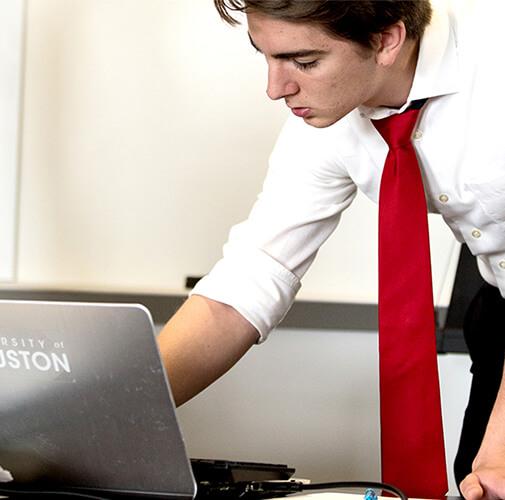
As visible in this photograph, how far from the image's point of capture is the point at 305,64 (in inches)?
53.9

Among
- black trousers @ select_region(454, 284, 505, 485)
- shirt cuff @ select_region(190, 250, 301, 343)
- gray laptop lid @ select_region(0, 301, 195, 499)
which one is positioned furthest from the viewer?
black trousers @ select_region(454, 284, 505, 485)

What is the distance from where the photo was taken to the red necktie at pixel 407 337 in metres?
1.42

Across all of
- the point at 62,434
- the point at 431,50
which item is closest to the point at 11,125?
the point at 431,50

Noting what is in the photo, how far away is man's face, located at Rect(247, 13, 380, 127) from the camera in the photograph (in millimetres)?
1330

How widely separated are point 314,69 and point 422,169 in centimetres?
25

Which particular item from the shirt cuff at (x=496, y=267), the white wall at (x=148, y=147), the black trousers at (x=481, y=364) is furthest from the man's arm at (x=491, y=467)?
the white wall at (x=148, y=147)

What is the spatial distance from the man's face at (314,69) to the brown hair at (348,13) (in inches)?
0.5

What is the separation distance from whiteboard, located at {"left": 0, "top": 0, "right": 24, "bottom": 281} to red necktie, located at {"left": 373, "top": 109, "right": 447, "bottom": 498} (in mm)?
1330

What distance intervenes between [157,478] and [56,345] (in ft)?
0.57

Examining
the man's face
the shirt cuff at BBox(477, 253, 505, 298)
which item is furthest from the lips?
the shirt cuff at BBox(477, 253, 505, 298)

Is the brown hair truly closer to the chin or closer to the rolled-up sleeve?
the chin

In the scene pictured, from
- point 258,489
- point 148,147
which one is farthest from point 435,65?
point 148,147

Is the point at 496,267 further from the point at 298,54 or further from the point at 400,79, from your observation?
the point at 298,54

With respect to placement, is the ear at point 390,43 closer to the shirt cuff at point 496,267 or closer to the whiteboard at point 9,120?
the shirt cuff at point 496,267
